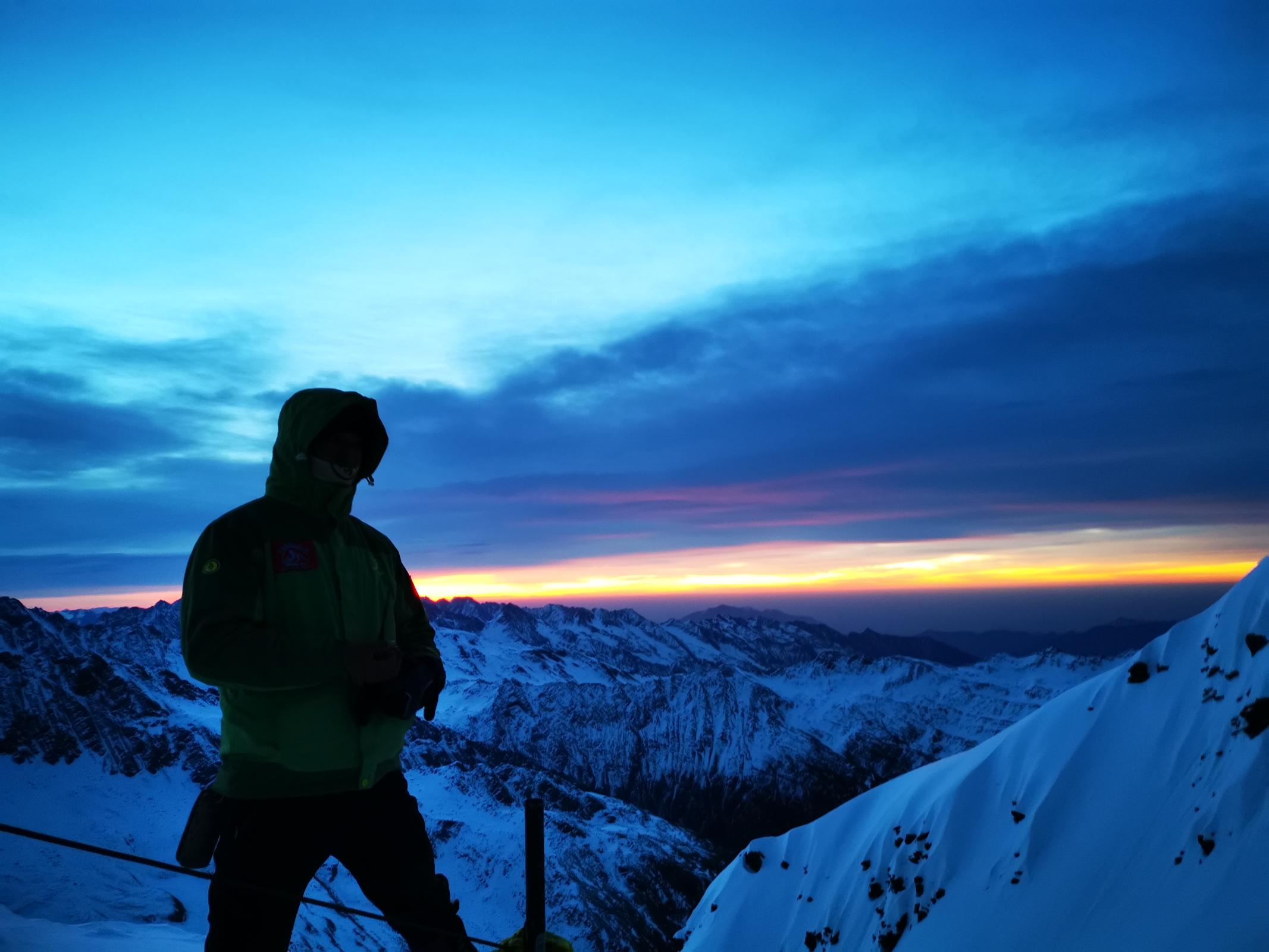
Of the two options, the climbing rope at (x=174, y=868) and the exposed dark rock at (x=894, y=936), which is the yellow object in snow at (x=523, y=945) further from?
the exposed dark rock at (x=894, y=936)

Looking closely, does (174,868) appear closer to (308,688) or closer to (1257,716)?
(308,688)

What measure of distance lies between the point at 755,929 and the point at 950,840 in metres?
6.13

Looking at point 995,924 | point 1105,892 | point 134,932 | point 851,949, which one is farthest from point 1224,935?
point 134,932

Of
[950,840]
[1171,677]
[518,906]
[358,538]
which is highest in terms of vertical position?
[358,538]

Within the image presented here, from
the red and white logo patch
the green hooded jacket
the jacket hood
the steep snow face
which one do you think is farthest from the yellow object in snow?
the steep snow face

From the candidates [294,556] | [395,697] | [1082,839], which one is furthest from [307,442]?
[1082,839]

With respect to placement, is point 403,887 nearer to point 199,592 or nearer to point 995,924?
point 199,592

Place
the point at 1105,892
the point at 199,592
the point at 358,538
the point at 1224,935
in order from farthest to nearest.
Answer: the point at 1105,892 < the point at 1224,935 < the point at 358,538 < the point at 199,592

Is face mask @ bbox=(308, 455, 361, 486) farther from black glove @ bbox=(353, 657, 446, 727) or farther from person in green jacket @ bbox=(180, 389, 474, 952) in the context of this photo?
black glove @ bbox=(353, 657, 446, 727)

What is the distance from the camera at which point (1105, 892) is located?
10.5m

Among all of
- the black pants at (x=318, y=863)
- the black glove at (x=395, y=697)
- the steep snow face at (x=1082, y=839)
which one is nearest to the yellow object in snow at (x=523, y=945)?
the black pants at (x=318, y=863)

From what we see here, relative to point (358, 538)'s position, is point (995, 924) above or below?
below

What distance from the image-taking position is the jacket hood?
4324mm

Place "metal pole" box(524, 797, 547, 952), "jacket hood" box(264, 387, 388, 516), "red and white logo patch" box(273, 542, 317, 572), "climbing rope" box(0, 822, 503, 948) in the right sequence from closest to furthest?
"climbing rope" box(0, 822, 503, 948) < "red and white logo patch" box(273, 542, 317, 572) < "jacket hood" box(264, 387, 388, 516) < "metal pole" box(524, 797, 547, 952)
